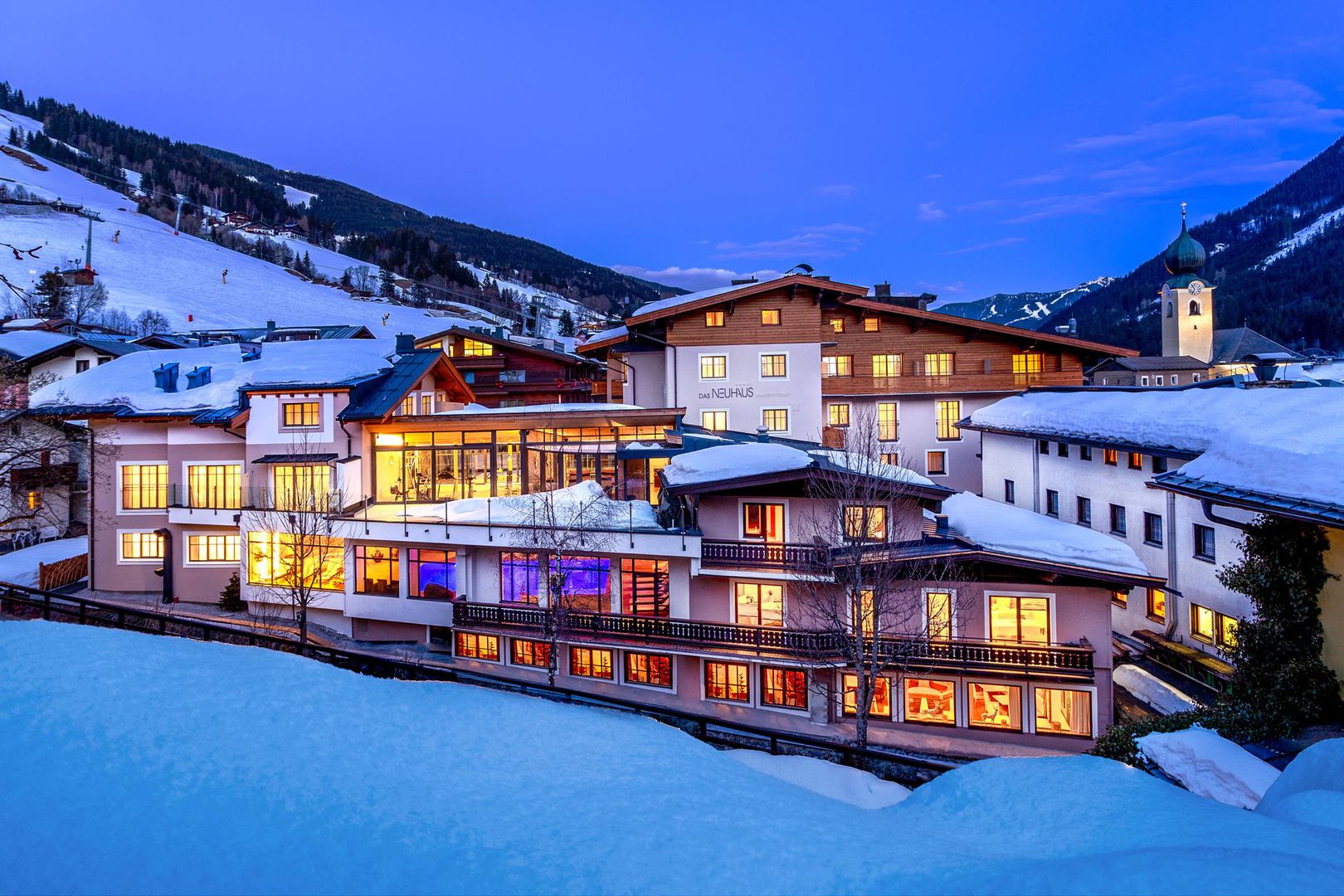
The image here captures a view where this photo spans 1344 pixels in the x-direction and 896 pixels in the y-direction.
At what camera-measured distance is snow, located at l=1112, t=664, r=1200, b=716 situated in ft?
57.7

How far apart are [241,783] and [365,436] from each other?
817 inches

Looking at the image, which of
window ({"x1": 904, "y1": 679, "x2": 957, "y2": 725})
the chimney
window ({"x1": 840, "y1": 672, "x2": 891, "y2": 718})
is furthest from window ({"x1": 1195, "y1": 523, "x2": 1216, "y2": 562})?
the chimney

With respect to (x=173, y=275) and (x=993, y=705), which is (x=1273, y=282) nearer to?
(x=993, y=705)

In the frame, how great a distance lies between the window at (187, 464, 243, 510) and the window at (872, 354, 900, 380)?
3009 cm

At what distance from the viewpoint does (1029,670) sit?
17.6 meters

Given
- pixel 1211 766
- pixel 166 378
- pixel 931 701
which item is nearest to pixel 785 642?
pixel 931 701

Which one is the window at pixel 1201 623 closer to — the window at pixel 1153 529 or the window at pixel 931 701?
the window at pixel 1153 529

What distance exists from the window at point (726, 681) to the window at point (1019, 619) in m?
6.83

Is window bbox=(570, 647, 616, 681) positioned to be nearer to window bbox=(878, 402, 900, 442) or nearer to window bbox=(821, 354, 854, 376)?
window bbox=(878, 402, 900, 442)

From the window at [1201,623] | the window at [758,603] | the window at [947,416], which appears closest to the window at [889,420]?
the window at [947,416]

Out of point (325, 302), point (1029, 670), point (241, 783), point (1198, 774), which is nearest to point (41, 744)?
point (241, 783)

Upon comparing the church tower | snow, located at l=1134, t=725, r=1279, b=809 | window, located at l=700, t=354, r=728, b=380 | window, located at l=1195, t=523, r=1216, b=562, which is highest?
the church tower

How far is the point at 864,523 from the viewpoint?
1662 cm

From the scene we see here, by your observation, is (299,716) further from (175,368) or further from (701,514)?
(175,368)
